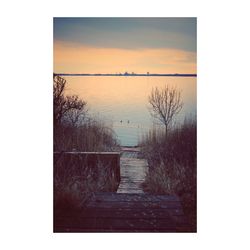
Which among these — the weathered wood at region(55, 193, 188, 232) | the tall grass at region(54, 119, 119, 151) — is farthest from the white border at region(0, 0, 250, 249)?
the tall grass at region(54, 119, 119, 151)

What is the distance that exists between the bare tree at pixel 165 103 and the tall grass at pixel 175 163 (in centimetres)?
14

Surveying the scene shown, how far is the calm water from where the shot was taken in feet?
16.9

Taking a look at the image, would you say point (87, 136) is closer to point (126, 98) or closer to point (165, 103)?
point (126, 98)

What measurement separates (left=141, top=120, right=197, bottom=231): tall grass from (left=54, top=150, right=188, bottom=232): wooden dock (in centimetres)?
7

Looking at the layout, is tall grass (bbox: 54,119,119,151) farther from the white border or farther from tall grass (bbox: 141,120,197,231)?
tall grass (bbox: 141,120,197,231)

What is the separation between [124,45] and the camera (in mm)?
5160

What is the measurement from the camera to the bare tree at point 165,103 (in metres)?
5.17

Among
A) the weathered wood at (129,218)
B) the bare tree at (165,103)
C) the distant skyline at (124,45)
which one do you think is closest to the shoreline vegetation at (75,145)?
the weathered wood at (129,218)

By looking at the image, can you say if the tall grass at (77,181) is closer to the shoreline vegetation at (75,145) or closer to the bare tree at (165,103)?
the shoreline vegetation at (75,145)

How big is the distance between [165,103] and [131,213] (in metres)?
1.07
